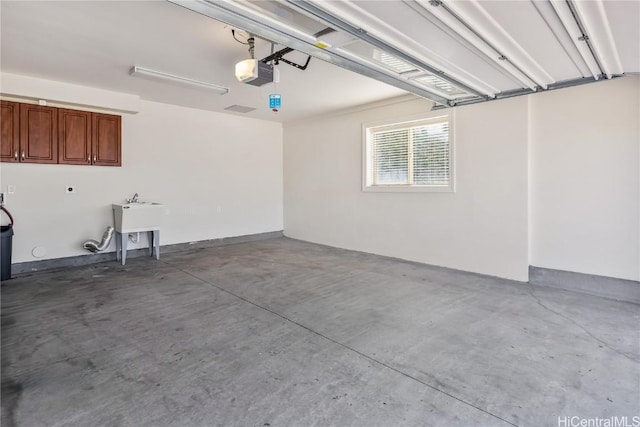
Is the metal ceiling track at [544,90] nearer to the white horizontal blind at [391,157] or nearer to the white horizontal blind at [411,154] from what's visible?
the white horizontal blind at [411,154]

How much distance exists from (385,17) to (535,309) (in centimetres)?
301

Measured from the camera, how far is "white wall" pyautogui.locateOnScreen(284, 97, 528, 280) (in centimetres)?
420

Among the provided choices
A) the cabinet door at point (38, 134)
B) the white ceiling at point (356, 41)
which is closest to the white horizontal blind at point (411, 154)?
the white ceiling at point (356, 41)

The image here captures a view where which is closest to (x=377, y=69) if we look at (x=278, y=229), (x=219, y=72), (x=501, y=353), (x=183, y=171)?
(x=219, y=72)

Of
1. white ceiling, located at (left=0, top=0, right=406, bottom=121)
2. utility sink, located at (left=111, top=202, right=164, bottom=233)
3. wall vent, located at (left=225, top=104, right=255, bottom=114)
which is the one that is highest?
wall vent, located at (left=225, top=104, right=255, bottom=114)

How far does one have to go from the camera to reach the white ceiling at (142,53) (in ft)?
8.96

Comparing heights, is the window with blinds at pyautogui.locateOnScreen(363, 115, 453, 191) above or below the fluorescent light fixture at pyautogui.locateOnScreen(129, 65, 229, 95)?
below

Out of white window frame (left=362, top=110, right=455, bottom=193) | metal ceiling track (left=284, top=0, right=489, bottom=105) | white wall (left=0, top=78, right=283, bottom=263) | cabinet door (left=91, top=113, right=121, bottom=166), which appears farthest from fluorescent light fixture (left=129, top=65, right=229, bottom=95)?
metal ceiling track (left=284, top=0, right=489, bottom=105)

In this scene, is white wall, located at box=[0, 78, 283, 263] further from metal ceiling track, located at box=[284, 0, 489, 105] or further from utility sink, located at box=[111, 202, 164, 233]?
metal ceiling track, located at box=[284, 0, 489, 105]

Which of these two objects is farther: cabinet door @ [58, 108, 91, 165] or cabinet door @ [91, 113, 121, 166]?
cabinet door @ [91, 113, 121, 166]

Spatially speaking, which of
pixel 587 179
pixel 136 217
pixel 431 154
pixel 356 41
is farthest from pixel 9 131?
pixel 587 179

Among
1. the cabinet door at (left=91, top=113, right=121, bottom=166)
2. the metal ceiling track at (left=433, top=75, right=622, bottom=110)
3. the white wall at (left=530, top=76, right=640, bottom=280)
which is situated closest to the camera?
the metal ceiling track at (left=433, top=75, right=622, bottom=110)

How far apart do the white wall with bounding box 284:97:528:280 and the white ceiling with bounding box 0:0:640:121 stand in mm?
605

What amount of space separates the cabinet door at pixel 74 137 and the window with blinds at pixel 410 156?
176 inches
